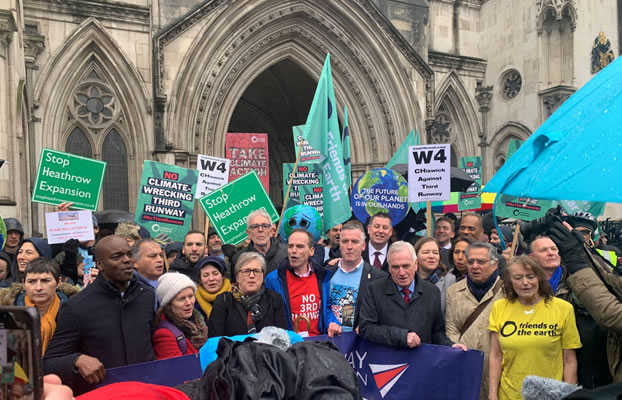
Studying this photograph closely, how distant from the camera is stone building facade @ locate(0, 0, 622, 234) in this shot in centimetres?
1389

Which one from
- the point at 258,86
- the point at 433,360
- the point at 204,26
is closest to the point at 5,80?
the point at 204,26

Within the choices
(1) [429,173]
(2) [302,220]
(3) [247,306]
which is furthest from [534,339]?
(1) [429,173]

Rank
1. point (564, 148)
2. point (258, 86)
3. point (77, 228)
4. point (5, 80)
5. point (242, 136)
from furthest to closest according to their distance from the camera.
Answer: point (258, 86) < point (242, 136) < point (5, 80) < point (77, 228) < point (564, 148)

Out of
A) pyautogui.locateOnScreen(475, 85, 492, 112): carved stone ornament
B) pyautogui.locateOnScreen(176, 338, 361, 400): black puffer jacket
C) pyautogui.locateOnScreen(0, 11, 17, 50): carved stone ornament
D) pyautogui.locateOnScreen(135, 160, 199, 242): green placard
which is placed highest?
pyautogui.locateOnScreen(475, 85, 492, 112): carved stone ornament

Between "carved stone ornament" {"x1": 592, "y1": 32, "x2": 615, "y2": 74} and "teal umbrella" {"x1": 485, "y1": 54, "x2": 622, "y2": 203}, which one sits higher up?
"carved stone ornament" {"x1": 592, "y1": 32, "x2": 615, "y2": 74}

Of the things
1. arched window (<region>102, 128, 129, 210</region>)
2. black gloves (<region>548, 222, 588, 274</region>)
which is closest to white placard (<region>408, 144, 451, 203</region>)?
black gloves (<region>548, 222, 588, 274</region>)

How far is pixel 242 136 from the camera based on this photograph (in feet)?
45.9

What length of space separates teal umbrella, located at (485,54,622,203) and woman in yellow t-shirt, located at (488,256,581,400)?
178cm

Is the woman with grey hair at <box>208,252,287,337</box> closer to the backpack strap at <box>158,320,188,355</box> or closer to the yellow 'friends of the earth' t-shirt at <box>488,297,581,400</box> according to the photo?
the backpack strap at <box>158,320,188,355</box>

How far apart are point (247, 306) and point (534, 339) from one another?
6.08 feet

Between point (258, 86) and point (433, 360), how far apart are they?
1869cm

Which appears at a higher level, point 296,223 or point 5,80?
point 5,80

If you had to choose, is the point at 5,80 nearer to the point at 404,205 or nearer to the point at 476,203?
the point at 404,205

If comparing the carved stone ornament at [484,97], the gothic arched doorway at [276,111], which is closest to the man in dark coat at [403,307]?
the gothic arched doorway at [276,111]
